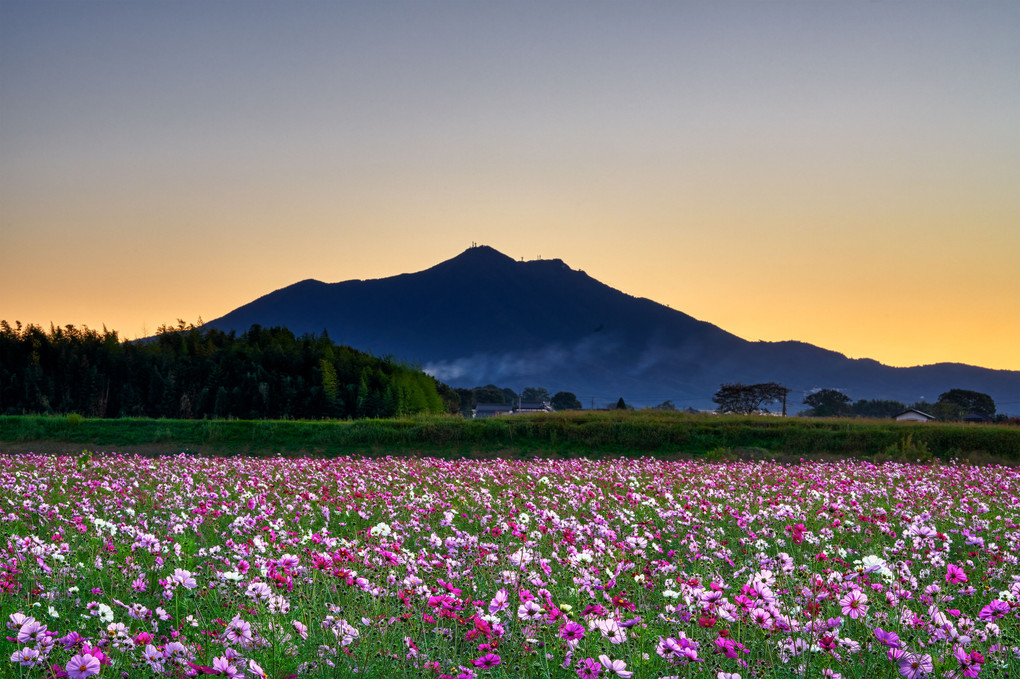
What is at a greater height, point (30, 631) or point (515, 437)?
point (30, 631)

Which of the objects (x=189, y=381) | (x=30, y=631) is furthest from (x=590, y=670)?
(x=189, y=381)

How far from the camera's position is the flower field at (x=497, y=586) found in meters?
3.27

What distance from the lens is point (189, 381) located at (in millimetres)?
42156

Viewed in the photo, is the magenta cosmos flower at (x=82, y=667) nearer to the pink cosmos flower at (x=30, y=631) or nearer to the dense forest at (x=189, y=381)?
the pink cosmos flower at (x=30, y=631)

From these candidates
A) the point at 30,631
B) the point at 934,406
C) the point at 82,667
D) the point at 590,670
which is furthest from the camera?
the point at 934,406

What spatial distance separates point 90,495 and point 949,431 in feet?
84.0

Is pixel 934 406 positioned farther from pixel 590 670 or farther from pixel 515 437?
pixel 590 670

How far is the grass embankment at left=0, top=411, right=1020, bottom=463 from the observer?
24.7 meters

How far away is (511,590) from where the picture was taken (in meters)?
4.19

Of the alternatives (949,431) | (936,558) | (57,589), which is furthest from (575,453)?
(57,589)

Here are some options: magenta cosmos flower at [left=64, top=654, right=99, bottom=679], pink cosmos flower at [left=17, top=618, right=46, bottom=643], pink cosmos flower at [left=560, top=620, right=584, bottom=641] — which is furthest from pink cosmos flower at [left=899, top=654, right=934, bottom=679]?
pink cosmos flower at [left=17, top=618, right=46, bottom=643]

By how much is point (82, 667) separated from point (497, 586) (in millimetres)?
2437

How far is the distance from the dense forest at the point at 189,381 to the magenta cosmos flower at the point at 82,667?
3694cm

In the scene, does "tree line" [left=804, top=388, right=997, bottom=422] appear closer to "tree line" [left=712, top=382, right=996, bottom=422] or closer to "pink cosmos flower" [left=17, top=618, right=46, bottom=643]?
"tree line" [left=712, top=382, right=996, bottom=422]
